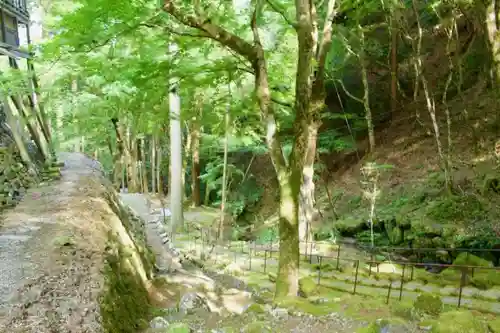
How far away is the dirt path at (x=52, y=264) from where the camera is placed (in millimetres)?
4434

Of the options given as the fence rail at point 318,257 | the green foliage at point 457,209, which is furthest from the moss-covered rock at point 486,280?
the green foliage at point 457,209

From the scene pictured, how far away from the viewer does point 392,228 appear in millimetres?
13773

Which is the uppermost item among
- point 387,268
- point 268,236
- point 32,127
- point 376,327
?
point 32,127

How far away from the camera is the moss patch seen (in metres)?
5.12

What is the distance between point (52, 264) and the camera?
5594mm

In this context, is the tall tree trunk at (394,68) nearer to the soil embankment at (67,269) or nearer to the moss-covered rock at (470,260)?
the moss-covered rock at (470,260)

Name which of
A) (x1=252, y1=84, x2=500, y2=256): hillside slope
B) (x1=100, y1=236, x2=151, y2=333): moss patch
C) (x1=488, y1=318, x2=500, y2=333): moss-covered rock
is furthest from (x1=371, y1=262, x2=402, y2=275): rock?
(x1=100, y1=236, x2=151, y2=333): moss patch

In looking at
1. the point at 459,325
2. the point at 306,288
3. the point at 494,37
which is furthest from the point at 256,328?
the point at 494,37

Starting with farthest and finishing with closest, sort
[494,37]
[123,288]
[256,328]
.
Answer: [494,37] → [123,288] → [256,328]

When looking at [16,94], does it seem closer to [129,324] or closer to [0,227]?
[0,227]

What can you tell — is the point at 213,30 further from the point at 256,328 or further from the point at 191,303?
the point at 191,303

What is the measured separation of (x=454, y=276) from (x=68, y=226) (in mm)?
8392

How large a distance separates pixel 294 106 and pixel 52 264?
461 centimetres

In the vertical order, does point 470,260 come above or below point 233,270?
above
